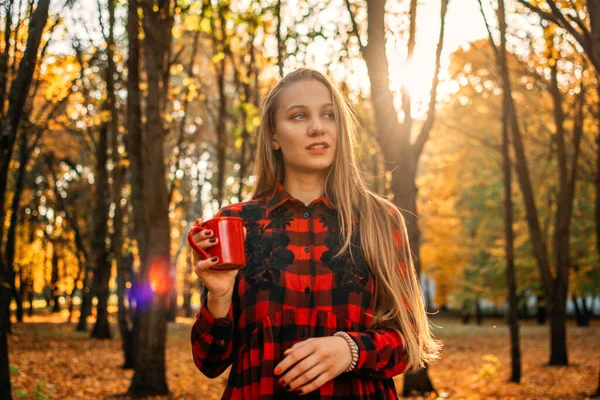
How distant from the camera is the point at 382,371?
2.26 m

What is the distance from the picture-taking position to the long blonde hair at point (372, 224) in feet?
7.90

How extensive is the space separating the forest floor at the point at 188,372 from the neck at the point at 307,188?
4.92m

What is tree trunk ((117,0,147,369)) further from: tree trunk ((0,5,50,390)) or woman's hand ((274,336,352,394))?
woman's hand ((274,336,352,394))

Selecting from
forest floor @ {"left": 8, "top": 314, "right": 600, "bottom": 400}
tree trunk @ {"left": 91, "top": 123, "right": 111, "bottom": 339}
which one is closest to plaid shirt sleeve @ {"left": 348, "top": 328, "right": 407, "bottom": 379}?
forest floor @ {"left": 8, "top": 314, "right": 600, "bottom": 400}

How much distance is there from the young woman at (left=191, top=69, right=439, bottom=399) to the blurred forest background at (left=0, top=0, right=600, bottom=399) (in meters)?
0.28

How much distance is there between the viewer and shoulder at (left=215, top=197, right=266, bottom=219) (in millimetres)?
2547

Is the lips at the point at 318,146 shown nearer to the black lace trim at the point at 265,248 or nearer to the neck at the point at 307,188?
the neck at the point at 307,188

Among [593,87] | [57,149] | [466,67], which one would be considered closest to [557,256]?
[593,87]

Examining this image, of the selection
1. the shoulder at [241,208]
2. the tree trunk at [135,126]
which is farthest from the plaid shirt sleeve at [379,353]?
the tree trunk at [135,126]

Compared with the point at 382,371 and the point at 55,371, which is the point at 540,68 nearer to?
the point at 55,371

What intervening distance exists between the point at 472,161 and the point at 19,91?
2293 cm

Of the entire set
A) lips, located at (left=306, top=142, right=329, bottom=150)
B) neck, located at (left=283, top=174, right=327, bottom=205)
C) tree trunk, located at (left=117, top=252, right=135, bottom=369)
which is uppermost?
lips, located at (left=306, top=142, right=329, bottom=150)

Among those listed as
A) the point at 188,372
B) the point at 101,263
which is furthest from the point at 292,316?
the point at 101,263

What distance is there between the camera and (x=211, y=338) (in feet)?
7.59
